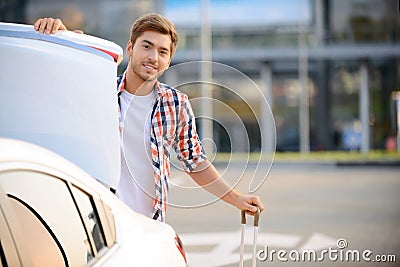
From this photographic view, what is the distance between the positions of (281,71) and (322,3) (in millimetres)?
2809

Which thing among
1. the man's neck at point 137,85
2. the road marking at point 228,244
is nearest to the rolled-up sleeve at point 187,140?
the man's neck at point 137,85

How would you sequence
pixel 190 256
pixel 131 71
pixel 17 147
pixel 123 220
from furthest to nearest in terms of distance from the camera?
pixel 190 256 < pixel 131 71 < pixel 123 220 < pixel 17 147

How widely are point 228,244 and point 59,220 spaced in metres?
6.90

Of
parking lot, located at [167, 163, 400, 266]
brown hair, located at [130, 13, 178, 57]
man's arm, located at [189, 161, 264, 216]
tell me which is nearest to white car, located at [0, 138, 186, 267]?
man's arm, located at [189, 161, 264, 216]

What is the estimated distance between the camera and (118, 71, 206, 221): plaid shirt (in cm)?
371

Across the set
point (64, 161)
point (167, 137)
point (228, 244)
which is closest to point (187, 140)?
point (167, 137)

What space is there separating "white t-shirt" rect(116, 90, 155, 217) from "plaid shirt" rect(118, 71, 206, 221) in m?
0.03

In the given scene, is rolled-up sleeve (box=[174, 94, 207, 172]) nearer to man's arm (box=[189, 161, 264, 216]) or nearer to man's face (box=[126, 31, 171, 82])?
man's arm (box=[189, 161, 264, 216])

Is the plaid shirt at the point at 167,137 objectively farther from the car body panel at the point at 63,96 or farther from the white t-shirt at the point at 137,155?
the car body panel at the point at 63,96

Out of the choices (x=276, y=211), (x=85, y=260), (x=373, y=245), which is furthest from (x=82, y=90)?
(x=276, y=211)

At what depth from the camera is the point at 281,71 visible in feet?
111

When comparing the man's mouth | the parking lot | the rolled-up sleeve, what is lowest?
the parking lot

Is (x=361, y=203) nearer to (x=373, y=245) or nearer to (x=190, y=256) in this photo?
(x=373, y=245)

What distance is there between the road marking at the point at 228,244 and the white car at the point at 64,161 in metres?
4.43
